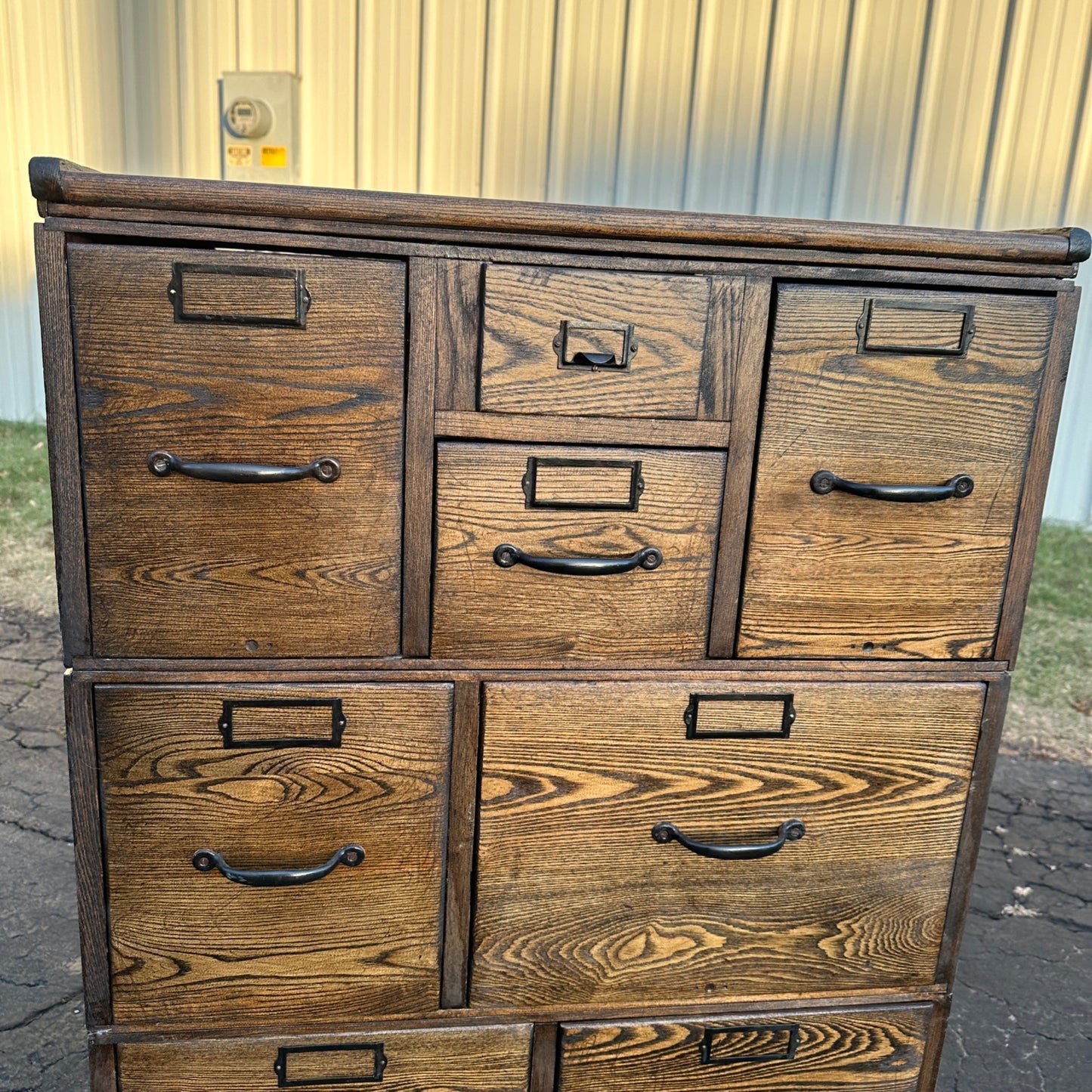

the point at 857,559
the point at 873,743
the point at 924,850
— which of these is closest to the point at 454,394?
the point at 857,559

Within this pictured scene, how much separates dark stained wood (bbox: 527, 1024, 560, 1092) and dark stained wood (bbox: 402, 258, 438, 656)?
544 mm

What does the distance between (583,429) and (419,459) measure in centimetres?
19

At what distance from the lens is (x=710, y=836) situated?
1.16 m

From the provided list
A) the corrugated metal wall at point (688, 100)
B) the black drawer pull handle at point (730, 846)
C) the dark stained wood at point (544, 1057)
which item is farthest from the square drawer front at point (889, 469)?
the corrugated metal wall at point (688, 100)

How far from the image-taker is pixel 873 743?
1.16m

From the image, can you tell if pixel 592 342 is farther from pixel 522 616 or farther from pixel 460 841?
pixel 460 841

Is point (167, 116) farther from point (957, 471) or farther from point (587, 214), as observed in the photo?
point (957, 471)

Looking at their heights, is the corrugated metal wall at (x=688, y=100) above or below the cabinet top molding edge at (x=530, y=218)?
above

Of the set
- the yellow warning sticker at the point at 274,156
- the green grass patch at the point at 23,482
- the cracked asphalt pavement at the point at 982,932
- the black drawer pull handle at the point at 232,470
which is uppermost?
the yellow warning sticker at the point at 274,156

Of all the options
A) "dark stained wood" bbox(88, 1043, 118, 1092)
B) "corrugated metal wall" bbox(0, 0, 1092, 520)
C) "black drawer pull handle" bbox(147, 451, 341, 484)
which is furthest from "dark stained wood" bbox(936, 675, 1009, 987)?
"corrugated metal wall" bbox(0, 0, 1092, 520)

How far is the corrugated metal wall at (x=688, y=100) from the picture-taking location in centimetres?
288

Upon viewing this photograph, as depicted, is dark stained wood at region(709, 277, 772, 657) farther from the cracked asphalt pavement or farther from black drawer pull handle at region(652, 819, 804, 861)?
the cracked asphalt pavement

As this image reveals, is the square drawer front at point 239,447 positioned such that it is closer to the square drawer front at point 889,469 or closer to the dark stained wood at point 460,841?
the dark stained wood at point 460,841

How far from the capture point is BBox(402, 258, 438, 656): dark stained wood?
3.21 feet
